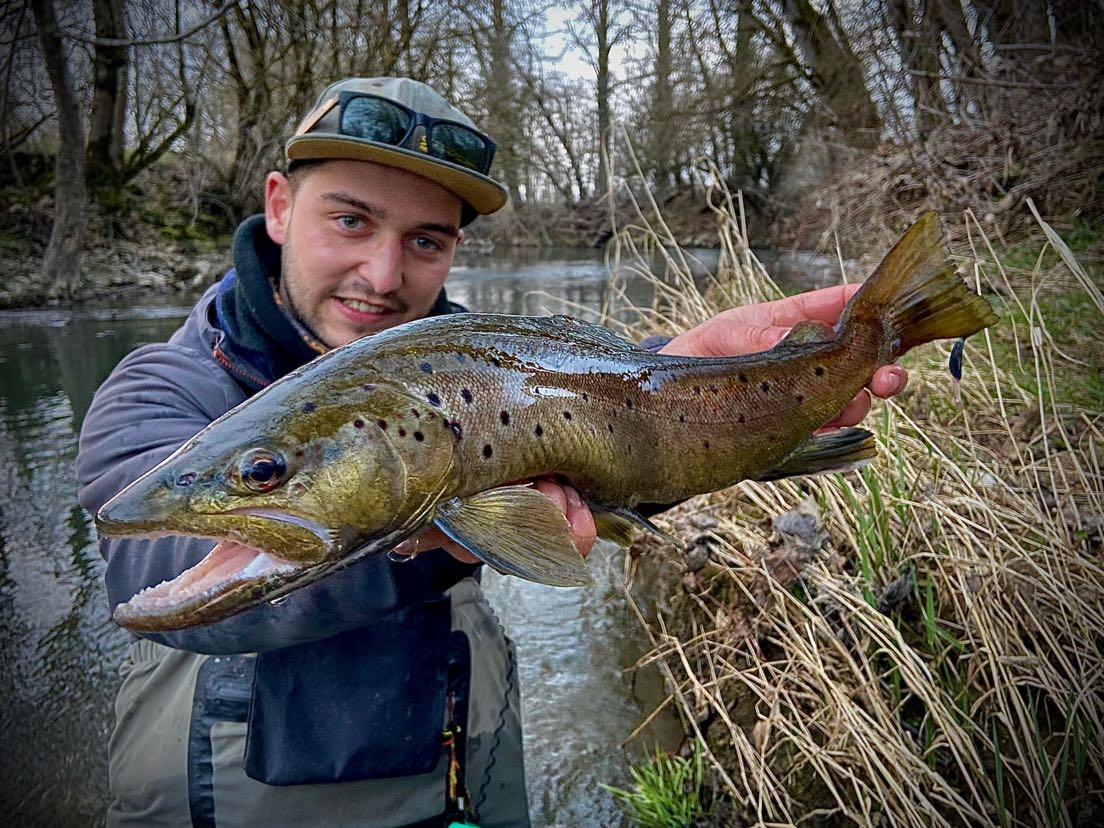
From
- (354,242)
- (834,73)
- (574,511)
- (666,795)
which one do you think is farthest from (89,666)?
(834,73)

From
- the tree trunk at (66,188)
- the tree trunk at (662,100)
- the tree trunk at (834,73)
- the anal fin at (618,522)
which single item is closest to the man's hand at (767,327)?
the anal fin at (618,522)

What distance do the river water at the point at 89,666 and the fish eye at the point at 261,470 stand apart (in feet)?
6.68

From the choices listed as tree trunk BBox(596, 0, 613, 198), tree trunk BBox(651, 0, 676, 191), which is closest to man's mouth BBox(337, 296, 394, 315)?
tree trunk BBox(596, 0, 613, 198)

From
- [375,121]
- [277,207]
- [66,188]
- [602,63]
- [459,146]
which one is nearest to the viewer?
[375,121]

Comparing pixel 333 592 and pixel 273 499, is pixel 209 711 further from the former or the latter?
pixel 273 499

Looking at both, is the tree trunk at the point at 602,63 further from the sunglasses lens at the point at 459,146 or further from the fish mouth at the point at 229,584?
the fish mouth at the point at 229,584

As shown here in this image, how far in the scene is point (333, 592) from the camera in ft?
5.11

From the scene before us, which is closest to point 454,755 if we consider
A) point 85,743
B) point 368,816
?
point 368,816

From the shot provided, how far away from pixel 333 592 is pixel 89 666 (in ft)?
8.64

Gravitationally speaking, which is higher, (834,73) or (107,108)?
(834,73)

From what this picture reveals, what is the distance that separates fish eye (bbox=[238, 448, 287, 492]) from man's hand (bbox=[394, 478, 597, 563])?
0.38 m

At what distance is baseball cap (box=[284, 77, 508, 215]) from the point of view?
2.34m

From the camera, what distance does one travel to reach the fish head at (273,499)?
1237mm

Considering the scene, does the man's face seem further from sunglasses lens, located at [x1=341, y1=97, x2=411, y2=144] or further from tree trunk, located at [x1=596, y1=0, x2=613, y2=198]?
tree trunk, located at [x1=596, y1=0, x2=613, y2=198]
